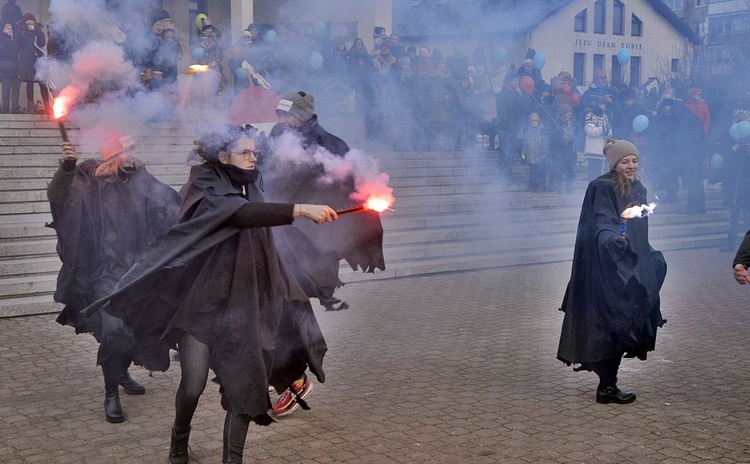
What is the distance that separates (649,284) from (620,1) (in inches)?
828

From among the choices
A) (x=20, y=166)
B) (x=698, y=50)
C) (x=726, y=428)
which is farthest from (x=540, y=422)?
(x=698, y=50)

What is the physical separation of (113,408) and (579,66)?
19043 mm

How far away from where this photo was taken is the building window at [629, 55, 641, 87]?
25472 mm

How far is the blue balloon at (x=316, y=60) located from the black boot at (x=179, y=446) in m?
8.66

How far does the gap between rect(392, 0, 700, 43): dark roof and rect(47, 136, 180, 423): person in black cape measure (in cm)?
675

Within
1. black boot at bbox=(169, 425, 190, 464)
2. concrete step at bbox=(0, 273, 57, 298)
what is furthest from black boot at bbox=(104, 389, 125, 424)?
concrete step at bbox=(0, 273, 57, 298)

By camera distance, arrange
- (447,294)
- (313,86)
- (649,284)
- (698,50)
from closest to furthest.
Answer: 1. (649,284)
2. (447,294)
3. (313,86)
4. (698,50)

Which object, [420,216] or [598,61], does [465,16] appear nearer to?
[420,216]

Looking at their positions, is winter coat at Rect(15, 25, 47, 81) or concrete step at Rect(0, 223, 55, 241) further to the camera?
winter coat at Rect(15, 25, 47, 81)

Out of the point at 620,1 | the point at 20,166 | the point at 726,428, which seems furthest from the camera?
the point at 620,1

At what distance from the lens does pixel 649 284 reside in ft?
20.8

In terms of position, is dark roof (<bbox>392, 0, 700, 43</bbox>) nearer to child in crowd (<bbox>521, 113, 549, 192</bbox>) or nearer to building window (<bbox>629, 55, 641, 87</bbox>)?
child in crowd (<bbox>521, 113, 549, 192</bbox>)

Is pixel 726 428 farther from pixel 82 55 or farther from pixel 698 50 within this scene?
pixel 698 50

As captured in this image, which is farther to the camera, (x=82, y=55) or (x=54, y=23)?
(x=54, y=23)
